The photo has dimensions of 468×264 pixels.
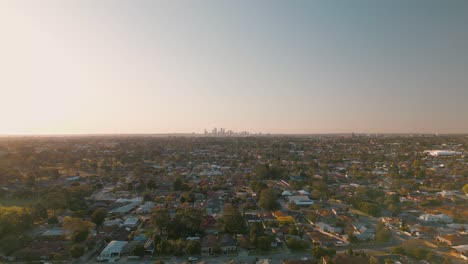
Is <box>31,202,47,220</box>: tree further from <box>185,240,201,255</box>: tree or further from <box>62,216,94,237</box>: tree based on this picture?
<box>185,240,201,255</box>: tree

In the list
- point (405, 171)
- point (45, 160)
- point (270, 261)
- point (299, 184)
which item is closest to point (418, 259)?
point (270, 261)

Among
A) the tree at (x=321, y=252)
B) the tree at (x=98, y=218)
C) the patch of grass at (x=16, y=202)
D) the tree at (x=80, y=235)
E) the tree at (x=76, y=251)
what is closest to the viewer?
the tree at (x=321, y=252)

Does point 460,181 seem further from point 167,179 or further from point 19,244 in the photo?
point 19,244

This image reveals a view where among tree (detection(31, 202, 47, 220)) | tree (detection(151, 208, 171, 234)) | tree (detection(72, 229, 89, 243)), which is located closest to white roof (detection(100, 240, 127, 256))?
tree (detection(72, 229, 89, 243))

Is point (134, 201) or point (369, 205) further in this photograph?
point (134, 201)

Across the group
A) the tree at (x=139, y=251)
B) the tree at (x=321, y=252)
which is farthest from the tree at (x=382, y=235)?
the tree at (x=139, y=251)

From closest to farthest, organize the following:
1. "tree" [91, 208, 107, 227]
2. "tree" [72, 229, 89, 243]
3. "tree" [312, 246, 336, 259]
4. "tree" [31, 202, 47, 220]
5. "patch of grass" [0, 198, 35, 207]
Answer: "tree" [312, 246, 336, 259] < "tree" [72, 229, 89, 243] < "tree" [91, 208, 107, 227] < "tree" [31, 202, 47, 220] < "patch of grass" [0, 198, 35, 207]

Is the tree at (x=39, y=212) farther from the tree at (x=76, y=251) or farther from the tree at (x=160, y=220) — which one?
the tree at (x=160, y=220)

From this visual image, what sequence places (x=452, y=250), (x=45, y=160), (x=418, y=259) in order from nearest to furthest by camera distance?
(x=418, y=259)
(x=452, y=250)
(x=45, y=160)
